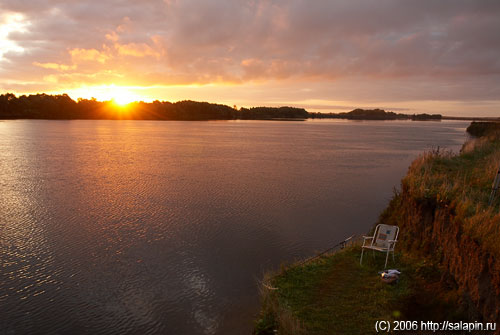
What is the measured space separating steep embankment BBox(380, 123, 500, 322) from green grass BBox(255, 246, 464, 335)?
2.03 ft

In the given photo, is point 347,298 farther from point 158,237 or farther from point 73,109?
point 73,109

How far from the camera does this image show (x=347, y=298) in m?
9.37

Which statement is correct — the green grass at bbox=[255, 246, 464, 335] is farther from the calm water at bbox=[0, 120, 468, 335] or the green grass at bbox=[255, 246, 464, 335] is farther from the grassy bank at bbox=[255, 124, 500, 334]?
the calm water at bbox=[0, 120, 468, 335]

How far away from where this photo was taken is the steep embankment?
781 cm

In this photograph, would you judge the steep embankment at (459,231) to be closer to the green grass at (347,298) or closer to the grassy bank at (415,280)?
the grassy bank at (415,280)

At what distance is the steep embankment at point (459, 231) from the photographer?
7812mm

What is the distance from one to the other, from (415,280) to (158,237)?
11163mm

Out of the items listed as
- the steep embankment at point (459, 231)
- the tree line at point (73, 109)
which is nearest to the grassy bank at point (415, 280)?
the steep embankment at point (459, 231)

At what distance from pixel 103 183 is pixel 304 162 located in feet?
72.6

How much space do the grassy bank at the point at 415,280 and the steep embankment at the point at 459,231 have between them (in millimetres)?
23

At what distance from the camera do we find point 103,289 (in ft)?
38.9

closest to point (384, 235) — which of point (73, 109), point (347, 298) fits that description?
point (347, 298)

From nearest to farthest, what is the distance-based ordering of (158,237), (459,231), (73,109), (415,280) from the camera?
(459,231) → (415,280) → (158,237) → (73,109)

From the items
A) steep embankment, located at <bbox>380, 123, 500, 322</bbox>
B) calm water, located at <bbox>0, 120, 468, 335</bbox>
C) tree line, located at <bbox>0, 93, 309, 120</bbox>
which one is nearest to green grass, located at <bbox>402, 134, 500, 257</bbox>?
steep embankment, located at <bbox>380, 123, 500, 322</bbox>
